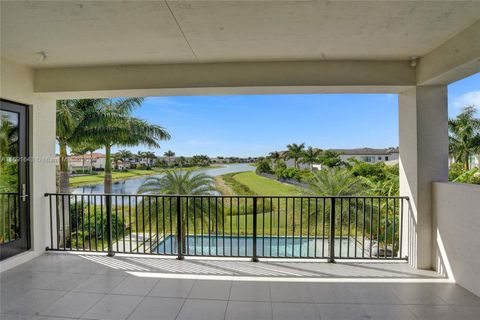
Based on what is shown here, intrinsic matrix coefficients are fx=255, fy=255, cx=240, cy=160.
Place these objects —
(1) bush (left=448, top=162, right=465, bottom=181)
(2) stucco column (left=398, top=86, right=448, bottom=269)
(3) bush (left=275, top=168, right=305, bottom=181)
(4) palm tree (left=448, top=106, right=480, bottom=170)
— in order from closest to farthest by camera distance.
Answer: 1. (2) stucco column (left=398, top=86, right=448, bottom=269)
2. (1) bush (left=448, top=162, right=465, bottom=181)
3. (4) palm tree (left=448, top=106, right=480, bottom=170)
4. (3) bush (left=275, top=168, right=305, bottom=181)

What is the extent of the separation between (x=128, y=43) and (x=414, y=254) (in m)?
4.09

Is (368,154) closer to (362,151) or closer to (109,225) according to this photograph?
(362,151)

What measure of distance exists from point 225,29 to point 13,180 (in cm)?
321

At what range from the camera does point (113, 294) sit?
2482 mm

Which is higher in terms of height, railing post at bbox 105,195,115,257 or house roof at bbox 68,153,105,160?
house roof at bbox 68,153,105,160

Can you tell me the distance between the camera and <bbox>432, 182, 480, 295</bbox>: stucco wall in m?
2.47

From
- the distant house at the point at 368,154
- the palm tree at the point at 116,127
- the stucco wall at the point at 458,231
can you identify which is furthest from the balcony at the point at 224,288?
the distant house at the point at 368,154

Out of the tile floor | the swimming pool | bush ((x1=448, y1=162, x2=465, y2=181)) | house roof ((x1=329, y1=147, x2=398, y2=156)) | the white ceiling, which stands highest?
the white ceiling

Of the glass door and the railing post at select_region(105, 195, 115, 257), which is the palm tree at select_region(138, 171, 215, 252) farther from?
the glass door

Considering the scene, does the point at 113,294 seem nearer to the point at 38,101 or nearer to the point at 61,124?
the point at 38,101

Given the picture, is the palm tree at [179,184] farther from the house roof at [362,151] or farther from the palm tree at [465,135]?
the house roof at [362,151]

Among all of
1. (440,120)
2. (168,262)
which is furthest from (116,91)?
(440,120)

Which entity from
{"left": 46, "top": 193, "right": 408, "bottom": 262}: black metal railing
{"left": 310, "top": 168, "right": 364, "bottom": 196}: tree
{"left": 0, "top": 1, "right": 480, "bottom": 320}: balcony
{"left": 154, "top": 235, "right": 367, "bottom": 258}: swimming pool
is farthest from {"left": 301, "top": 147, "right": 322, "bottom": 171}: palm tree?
{"left": 0, "top": 1, "right": 480, "bottom": 320}: balcony

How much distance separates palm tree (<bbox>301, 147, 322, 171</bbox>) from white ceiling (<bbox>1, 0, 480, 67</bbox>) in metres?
23.1
